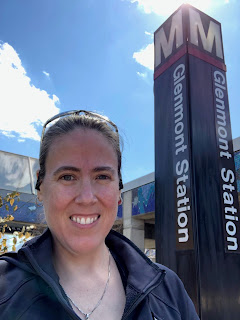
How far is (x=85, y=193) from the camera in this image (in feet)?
4.64

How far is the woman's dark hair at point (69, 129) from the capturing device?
5.14 ft

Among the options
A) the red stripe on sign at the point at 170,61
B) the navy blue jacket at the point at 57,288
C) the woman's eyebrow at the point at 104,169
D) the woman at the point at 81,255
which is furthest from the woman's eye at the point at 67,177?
the red stripe on sign at the point at 170,61

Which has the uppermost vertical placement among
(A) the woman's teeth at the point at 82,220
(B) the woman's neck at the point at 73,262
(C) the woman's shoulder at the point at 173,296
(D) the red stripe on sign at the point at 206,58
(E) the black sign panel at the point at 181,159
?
(D) the red stripe on sign at the point at 206,58

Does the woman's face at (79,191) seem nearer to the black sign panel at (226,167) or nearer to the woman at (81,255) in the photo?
the woman at (81,255)

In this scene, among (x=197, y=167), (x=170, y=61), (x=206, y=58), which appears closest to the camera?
(x=197, y=167)

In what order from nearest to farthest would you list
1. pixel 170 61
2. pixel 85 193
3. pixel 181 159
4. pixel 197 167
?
pixel 85 193
pixel 197 167
pixel 181 159
pixel 170 61

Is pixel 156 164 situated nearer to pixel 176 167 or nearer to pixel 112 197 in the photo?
pixel 176 167

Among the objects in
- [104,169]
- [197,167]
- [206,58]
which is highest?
[206,58]

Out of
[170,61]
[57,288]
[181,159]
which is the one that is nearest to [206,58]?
[170,61]

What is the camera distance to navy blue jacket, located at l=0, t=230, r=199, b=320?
121cm

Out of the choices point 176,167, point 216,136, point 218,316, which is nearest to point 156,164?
point 176,167

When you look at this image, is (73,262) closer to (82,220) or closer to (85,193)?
(82,220)

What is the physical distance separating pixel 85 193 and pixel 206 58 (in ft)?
15.2

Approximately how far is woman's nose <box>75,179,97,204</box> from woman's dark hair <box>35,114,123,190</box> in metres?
0.24
